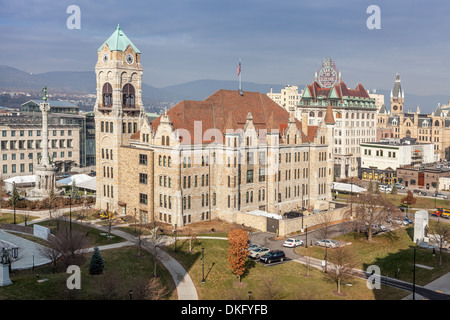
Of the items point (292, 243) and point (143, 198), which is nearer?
point (292, 243)

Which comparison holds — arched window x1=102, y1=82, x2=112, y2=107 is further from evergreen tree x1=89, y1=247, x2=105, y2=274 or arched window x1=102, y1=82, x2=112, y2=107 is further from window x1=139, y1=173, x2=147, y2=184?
evergreen tree x1=89, y1=247, x2=105, y2=274

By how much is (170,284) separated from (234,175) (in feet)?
92.8

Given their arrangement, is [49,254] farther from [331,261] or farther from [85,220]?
[331,261]

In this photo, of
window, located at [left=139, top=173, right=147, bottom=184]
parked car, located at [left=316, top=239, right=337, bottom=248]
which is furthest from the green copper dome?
parked car, located at [left=316, top=239, right=337, bottom=248]

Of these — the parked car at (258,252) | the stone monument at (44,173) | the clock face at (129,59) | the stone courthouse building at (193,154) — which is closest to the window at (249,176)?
the stone courthouse building at (193,154)

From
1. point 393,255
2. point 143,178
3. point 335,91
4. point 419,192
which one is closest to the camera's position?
point 393,255

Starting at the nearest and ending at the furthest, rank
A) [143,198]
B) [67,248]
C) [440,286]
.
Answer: [440,286]
[67,248]
[143,198]

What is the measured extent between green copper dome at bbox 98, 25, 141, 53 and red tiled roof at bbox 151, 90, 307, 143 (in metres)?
13.8

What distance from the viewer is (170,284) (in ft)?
164

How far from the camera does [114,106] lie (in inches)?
3147

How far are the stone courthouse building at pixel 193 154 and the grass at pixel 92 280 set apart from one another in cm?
1687

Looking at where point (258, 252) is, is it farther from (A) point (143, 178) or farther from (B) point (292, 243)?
(A) point (143, 178)

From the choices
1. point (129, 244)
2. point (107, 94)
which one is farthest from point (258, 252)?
point (107, 94)

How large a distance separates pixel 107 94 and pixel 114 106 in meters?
3.24
